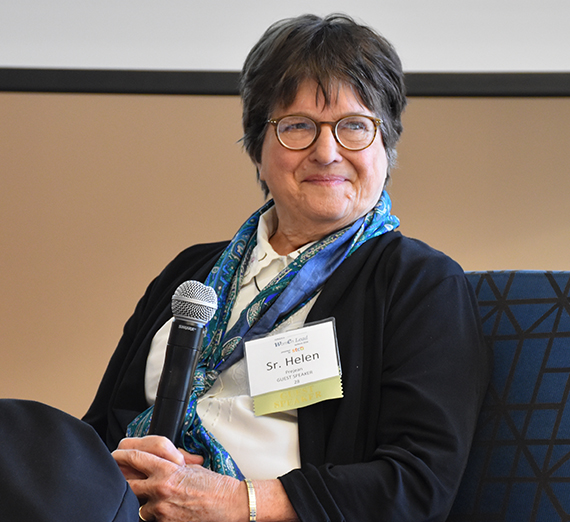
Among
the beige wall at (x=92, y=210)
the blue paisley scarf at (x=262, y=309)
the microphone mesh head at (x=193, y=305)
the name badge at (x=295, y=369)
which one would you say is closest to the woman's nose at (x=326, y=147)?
the blue paisley scarf at (x=262, y=309)

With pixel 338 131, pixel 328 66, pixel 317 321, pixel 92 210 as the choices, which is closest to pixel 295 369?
pixel 317 321

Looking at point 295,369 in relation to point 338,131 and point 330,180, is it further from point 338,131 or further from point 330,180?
point 338,131

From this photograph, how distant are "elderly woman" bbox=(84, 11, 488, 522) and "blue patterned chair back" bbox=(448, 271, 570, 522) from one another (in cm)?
7

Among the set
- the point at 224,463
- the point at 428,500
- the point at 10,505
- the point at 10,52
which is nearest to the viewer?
the point at 10,505

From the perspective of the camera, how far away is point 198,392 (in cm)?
150

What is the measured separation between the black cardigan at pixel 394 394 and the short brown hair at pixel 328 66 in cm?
34

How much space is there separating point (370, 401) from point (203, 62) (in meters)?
1.80

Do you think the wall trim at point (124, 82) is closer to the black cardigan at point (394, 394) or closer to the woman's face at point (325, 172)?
the woman's face at point (325, 172)

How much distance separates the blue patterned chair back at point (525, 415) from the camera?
130 cm

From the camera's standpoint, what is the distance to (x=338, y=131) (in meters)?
1.58

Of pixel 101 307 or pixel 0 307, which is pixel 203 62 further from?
pixel 0 307

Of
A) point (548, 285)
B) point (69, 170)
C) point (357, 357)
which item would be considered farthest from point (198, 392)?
point (69, 170)

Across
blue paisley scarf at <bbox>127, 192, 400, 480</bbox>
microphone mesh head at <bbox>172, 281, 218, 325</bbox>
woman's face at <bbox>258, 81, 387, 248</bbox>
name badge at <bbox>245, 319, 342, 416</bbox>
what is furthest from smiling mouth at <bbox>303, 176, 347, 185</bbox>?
microphone mesh head at <bbox>172, 281, 218, 325</bbox>

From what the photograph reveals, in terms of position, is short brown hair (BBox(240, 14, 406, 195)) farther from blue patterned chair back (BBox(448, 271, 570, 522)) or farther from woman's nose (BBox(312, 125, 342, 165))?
blue patterned chair back (BBox(448, 271, 570, 522))
